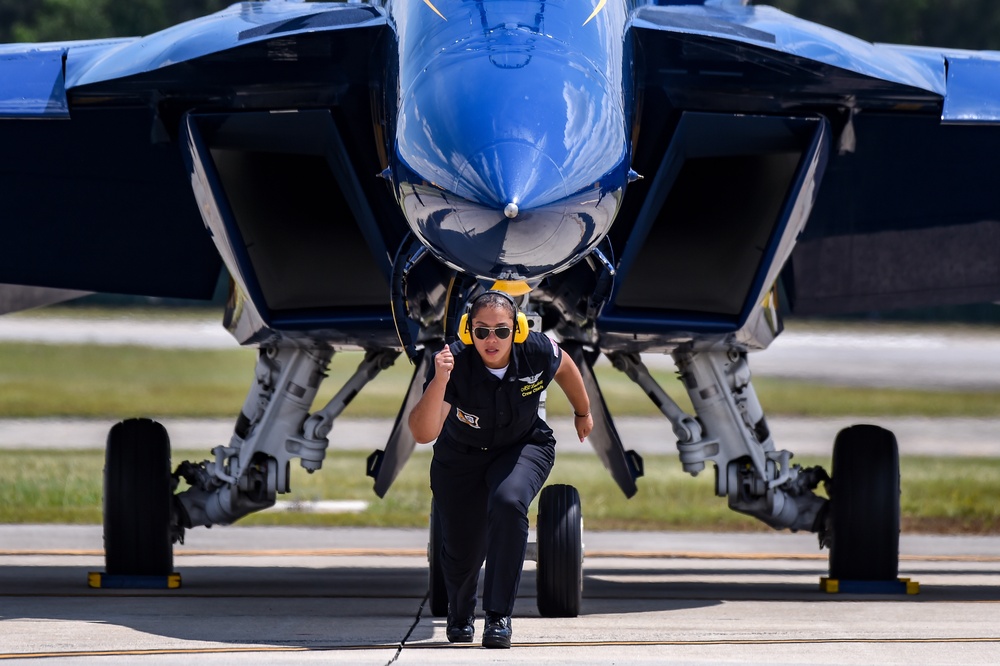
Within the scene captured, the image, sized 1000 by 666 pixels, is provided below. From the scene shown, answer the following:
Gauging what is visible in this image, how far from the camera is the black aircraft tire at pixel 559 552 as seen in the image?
757 centimetres

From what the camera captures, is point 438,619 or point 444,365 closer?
point 444,365

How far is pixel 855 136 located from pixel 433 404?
3080 millimetres

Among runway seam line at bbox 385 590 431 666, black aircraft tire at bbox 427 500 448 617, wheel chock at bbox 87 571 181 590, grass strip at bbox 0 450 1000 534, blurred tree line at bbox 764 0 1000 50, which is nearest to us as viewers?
runway seam line at bbox 385 590 431 666

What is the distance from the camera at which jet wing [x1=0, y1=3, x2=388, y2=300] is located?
7305 mm

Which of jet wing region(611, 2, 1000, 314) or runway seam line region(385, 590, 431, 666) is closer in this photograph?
runway seam line region(385, 590, 431, 666)

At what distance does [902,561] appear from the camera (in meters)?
12.4

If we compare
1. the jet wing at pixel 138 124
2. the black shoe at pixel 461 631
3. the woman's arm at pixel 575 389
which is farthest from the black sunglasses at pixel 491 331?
the jet wing at pixel 138 124

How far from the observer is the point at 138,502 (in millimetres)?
9391

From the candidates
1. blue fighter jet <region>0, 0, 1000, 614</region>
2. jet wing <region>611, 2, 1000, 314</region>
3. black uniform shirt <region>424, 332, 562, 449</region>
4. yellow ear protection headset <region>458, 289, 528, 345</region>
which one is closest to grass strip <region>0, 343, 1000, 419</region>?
jet wing <region>611, 2, 1000, 314</region>

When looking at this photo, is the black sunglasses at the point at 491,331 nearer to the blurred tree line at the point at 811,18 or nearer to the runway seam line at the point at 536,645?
the runway seam line at the point at 536,645

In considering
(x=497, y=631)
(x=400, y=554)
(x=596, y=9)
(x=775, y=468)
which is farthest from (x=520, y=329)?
(x=400, y=554)

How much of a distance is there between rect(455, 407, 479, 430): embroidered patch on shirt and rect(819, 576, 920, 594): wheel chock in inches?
148

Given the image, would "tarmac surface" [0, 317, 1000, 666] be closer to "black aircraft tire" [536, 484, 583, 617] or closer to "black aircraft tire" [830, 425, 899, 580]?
"black aircraft tire" [536, 484, 583, 617]

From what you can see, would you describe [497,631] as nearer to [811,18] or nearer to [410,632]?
[410,632]
